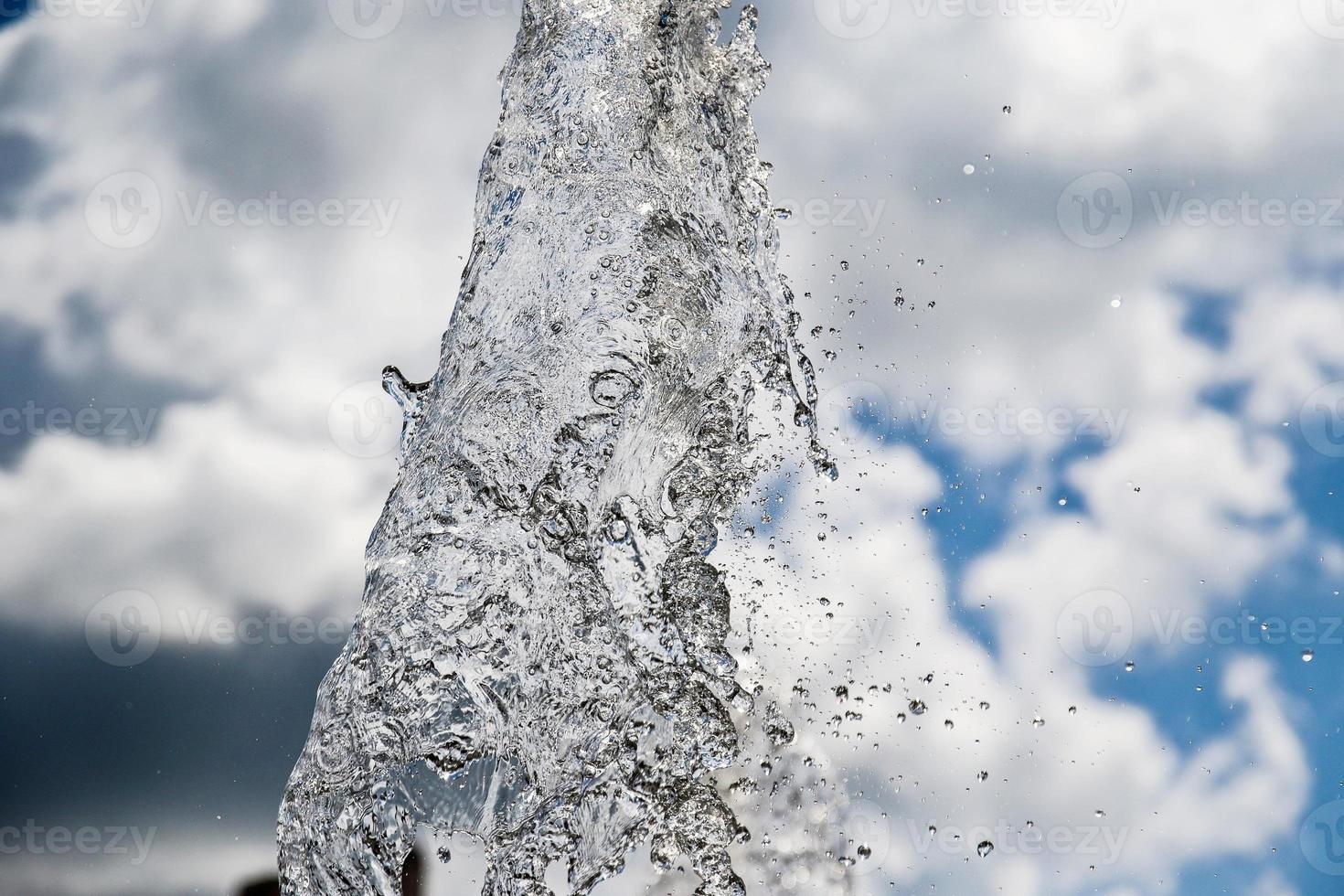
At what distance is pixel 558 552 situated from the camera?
361 cm

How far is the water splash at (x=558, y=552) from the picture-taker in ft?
11.4

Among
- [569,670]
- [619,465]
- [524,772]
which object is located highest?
[619,465]

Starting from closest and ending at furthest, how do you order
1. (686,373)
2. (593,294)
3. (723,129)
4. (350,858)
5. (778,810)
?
Result: 1. (350,858)
2. (593,294)
3. (686,373)
4. (723,129)
5. (778,810)

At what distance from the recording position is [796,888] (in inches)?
239

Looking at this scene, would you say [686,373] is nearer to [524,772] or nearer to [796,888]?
[524,772]

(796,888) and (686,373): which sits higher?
(686,373)

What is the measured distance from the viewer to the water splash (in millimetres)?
3482

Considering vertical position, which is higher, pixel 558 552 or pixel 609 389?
pixel 609 389

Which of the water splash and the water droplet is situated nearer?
the water splash

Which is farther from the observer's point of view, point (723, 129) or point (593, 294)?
point (723, 129)

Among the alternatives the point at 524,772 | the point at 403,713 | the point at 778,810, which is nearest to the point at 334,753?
the point at 403,713

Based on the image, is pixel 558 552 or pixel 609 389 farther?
pixel 609 389

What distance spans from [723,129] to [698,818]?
122 inches

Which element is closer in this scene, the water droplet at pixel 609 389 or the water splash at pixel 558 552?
the water splash at pixel 558 552
